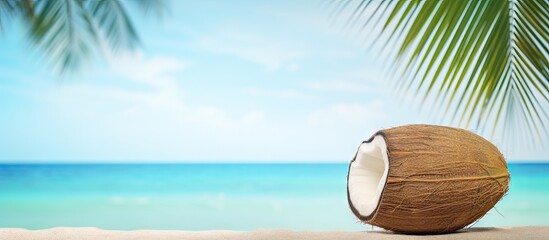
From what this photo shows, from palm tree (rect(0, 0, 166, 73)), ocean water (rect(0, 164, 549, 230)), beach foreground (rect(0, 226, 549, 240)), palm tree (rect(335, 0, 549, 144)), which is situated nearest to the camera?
palm tree (rect(335, 0, 549, 144))

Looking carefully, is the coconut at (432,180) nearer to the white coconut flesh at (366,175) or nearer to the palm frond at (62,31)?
the white coconut flesh at (366,175)

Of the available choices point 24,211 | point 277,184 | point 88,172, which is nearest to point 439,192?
point 24,211

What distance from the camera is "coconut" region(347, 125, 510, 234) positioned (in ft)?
Result: 9.22

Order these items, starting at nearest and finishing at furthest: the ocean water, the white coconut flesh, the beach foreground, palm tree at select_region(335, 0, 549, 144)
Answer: palm tree at select_region(335, 0, 549, 144) < the beach foreground < the white coconut flesh < the ocean water

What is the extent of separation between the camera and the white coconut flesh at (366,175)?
3000 millimetres

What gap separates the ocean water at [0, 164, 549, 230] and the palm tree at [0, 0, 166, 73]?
2.89 m

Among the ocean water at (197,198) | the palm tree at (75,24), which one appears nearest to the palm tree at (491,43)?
the palm tree at (75,24)

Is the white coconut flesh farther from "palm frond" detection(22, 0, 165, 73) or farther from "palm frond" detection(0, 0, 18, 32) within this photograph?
"palm frond" detection(0, 0, 18, 32)

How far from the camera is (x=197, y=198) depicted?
37.0 ft

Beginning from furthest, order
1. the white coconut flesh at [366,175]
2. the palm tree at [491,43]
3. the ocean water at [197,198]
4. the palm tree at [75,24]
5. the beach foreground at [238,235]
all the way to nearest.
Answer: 1. the ocean water at [197,198]
2. the white coconut flesh at [366,175]
3. the beach foreground at [238,235]
4. the palm tree at [75,24]
5. the palm tree at [491,43]

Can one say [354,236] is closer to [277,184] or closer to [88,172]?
[277,184]

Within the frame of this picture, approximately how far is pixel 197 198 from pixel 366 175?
8.35m

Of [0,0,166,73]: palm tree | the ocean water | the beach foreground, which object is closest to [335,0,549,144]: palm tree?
[0,0,166,73]: palm tree

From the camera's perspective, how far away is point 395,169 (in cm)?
282
